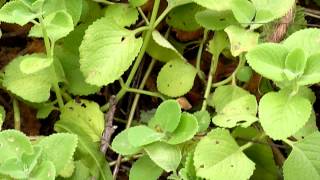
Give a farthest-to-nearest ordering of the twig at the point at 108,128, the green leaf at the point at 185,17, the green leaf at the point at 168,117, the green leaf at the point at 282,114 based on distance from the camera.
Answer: the green leaf at the point at 185,17 → the twig at the point at 108,128 → the green leaf at the point at 168,117 → the green leaf at the point at 282,114

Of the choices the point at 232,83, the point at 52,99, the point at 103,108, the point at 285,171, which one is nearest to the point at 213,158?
the point at 285,171

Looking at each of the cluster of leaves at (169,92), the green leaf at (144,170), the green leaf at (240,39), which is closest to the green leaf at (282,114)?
the cluster of leaves at (169,92)

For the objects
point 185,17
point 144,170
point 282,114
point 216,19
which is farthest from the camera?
point 185,17

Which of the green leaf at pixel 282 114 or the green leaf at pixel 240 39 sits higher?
the green leaf at pixel 240 39

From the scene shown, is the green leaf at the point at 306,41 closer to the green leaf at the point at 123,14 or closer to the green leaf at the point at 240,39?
the green leaf at the point at 240,39

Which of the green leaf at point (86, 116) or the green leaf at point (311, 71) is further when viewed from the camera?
the green leaf at point (86, 116)

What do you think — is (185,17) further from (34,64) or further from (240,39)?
(34,64)

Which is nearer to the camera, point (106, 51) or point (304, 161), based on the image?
point (304, 161)

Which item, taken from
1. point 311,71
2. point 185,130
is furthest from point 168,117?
point 311,71
